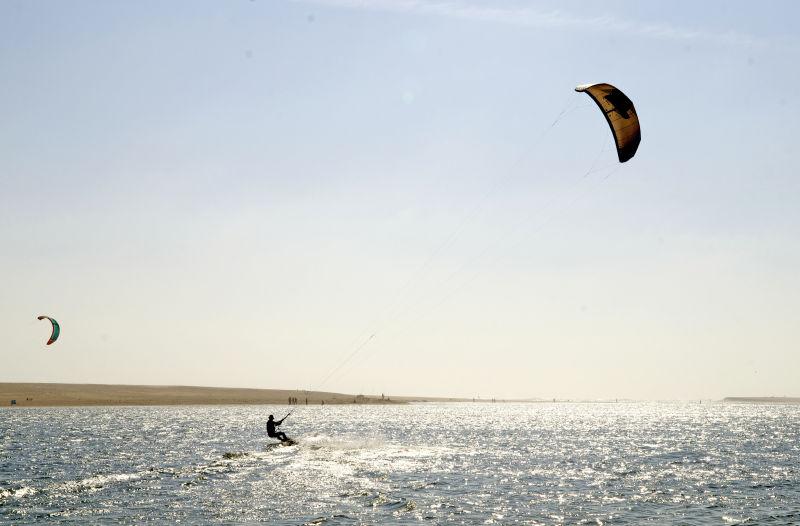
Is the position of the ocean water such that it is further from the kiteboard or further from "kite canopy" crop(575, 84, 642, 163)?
"kite canopy" crop(575, 84, 642, 163)

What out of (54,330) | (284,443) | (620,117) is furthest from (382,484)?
(54,330)

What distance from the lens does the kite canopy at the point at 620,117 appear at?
A: 23906mm

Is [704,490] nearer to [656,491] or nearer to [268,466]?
[656,491]


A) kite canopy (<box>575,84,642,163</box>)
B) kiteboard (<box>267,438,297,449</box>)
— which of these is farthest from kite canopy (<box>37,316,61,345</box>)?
kite canopy (<box>575,84,642,163</box>)

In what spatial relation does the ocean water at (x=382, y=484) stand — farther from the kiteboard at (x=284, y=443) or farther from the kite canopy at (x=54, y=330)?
the kite canopy at (x=54, y=330)

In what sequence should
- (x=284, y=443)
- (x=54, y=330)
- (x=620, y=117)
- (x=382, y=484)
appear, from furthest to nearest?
(x=54, y=330)
(x=284, y=443)
(x=382, y=484)
(x=620, y=117)

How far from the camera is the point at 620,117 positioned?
2445cm

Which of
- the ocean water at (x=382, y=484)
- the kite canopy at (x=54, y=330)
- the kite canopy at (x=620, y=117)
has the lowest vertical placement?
the ocean water at (x=382, y=484)

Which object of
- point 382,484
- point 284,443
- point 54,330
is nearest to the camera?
point 382,484

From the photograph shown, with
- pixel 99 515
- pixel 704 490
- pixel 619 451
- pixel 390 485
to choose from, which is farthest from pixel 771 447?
pixel 99 515

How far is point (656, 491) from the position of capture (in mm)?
27656

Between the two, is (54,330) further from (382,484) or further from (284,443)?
(382,484)

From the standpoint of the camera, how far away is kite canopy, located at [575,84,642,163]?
78.4 ft

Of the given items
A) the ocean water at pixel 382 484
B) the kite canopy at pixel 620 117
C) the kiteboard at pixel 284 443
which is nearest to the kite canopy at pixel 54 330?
the ocean water at pixel 382 484
